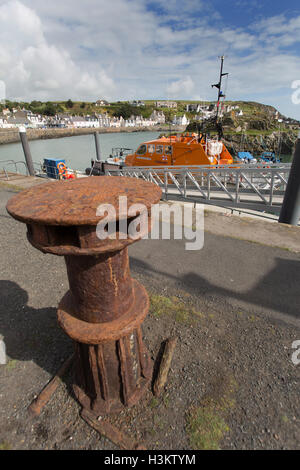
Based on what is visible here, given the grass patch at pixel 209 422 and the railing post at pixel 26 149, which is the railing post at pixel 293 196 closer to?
the grass patch at pixel 209 422

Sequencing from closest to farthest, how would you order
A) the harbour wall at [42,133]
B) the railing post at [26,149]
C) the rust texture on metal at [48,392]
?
the rust texture on metal at [48,392] < the railing post at [26,149] < the harbour wall at [42,133]

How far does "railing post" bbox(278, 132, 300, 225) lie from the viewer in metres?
5.33

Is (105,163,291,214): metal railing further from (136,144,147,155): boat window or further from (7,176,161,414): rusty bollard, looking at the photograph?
(7,176,161,414): rusty bollard

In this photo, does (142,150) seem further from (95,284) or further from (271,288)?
(95,284)

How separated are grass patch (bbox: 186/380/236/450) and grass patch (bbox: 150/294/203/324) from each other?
3.23 feet

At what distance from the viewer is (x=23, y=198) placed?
1646mm

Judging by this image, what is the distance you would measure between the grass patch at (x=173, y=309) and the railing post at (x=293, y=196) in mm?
3917

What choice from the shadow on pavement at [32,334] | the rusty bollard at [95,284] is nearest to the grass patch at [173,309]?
the rusty bollard at [95,284]

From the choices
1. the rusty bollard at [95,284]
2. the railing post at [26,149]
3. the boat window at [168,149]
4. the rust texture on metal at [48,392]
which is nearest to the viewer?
the rusty bollard at [95,284]

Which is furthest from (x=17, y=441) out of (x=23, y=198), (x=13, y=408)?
(x=23, y=198)

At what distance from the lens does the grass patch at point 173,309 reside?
126 inches

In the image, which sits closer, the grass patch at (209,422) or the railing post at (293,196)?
the grass patch at (209,422)

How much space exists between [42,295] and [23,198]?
249 centimetres
